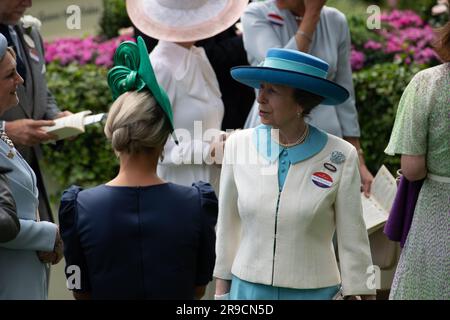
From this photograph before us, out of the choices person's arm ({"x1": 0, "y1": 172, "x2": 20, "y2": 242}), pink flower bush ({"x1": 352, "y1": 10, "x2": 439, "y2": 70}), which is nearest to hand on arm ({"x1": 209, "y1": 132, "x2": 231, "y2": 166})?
person's arm ({"x1": 0, "y1": 172, "x2": 20, "y2": 242})

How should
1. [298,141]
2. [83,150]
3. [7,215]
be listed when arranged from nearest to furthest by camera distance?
1. [7,215]
2. [298,141]
3. [83,150]

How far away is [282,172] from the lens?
4398 mm

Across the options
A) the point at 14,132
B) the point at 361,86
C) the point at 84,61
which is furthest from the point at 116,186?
the point at 84,61

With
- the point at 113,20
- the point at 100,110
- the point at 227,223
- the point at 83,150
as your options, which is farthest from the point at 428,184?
the point at 113,20

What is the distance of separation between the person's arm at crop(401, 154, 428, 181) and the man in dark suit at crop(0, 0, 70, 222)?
1867mm

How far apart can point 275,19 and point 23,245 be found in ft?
7.22

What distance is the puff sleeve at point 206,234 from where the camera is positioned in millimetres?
3896

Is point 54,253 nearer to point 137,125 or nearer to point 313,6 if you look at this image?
point 137,125

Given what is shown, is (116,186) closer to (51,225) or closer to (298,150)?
(51,225)

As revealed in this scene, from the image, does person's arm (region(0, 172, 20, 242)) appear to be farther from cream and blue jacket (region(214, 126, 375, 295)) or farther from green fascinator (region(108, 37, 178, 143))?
cream and blue jacket (region(214, 126, 375, 295))

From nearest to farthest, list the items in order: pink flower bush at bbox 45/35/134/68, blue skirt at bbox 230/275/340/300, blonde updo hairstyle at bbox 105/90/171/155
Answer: blonde updo hairstyle at bbox 105/90/171/155 → blue skirt at bbox 230/275/340/300 → pink flower bush at bbox 45/35/134/68

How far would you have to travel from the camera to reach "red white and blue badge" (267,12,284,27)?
575 centimetres

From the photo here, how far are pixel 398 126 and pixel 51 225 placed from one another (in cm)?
161

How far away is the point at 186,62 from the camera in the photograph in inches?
226
